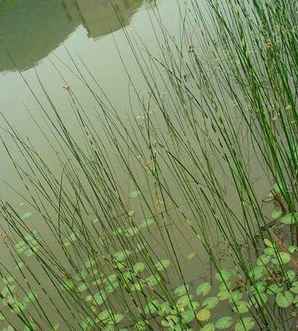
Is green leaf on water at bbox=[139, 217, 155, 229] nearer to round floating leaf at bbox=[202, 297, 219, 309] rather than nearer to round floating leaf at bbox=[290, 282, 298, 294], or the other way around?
round floating leaf at bbox=[202, 297, 219, 309]

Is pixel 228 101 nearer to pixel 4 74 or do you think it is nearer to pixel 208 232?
pixel 208 232

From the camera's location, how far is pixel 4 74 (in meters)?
5.44

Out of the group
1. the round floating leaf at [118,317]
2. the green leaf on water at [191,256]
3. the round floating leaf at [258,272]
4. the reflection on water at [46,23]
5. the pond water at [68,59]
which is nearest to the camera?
the round floating leaf at [258,272]

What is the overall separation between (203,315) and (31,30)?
6023 millimetres

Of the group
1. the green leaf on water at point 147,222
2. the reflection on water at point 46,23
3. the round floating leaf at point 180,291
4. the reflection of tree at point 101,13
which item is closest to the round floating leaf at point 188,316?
the round floating leaf at point 180,291

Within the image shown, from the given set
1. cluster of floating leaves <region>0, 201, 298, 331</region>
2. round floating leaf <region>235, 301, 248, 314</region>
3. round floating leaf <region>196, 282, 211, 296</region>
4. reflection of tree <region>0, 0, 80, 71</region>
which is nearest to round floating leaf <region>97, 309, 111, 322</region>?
cluster of floating leaves <region>0, 201, 298, 331</region>

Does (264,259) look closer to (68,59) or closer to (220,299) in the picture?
(220,299)

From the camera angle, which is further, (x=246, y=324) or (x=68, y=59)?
(x=68, y=59)

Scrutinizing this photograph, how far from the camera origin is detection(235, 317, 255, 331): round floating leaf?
1.58 metres

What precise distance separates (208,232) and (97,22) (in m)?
4.12

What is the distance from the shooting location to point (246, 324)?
1592 mm

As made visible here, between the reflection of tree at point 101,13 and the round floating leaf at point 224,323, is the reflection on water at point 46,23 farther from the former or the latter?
the round floating leaf at point 224,323

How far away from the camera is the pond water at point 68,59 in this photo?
3191 mm

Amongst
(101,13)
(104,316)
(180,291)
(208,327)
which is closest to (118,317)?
(104,316)
